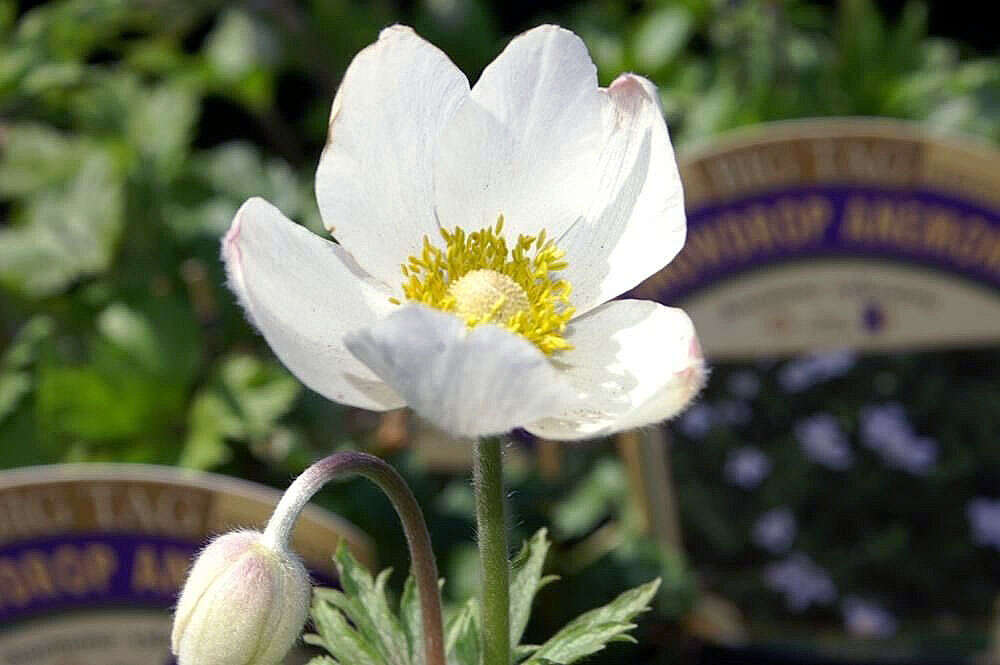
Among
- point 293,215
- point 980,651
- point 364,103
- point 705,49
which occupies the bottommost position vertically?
point 980,651

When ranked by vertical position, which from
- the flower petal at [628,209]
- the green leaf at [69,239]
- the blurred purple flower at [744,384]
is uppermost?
the green leaf at [69,239]

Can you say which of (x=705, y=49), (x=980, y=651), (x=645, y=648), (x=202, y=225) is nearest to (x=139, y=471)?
(x=202, y=225)

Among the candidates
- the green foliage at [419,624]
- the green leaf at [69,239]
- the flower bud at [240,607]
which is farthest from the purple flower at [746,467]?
the flower bud at [240,607]

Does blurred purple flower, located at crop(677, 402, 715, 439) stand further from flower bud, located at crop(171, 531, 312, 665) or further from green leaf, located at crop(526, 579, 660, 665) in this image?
flower bud, located at crop(171, 531, 312, 665)

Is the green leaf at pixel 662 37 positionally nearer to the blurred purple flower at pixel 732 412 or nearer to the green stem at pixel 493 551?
the blurred purple flower at pixel 732 412

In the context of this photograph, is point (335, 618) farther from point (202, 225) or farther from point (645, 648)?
point (202, 225)
